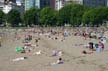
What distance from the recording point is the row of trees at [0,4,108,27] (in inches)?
3393

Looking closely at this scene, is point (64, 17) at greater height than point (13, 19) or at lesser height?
greater

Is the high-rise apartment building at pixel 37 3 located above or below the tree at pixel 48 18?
above

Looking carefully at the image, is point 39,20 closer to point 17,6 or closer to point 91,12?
point 91,12

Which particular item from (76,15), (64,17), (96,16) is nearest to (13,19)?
(64,17)

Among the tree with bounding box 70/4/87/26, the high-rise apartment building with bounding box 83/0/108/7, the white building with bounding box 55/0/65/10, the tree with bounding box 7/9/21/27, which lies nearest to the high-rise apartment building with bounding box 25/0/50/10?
the white building with bounding box 55/0/65/10

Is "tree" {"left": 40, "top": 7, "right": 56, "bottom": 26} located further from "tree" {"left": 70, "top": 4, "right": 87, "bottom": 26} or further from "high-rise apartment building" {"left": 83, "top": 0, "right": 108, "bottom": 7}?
"high-rise apartment building" {"left": 83, "top": 0, "right": 108, "bottom": 7}

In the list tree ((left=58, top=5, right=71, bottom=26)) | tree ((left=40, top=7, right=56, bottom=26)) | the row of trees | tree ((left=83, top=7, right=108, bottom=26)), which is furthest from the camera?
tree ((left=40, top=7, right=56, bottom=26))

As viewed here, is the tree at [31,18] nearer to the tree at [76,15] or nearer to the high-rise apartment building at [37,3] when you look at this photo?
the tree at [76,15]

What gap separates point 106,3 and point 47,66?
129 metres

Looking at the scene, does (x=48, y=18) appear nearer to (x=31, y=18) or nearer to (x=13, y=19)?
(x=31, y=18)

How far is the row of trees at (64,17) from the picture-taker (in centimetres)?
8619

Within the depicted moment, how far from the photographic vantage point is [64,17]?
92875mm

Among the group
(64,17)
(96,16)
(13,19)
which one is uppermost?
(96,16)

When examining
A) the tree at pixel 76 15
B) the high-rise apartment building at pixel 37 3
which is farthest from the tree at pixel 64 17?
the high-rise apartment building at pixel 37 3
